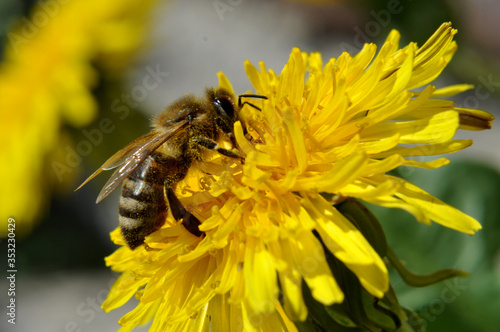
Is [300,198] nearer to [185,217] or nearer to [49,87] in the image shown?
[185,217]

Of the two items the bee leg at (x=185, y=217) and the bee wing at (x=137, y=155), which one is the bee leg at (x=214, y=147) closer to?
the bee wing at (x=137, y=155)

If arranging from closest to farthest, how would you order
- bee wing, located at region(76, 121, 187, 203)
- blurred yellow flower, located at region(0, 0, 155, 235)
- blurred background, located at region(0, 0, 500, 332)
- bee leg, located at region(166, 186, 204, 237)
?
bee leg, located at region(166, 186, 204, 237)
bee wing, located at region(76, 121, 187, 203)
blurred background, located at region(0, 0, 500, 332)
blurred yellow flower, located at region(0, 0, 155, 235)

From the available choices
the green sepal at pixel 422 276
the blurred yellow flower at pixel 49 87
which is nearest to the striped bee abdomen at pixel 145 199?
the green sepal at pixel 422 276

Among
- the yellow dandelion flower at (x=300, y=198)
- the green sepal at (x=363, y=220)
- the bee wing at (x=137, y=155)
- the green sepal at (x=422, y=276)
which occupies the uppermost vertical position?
the bee wing at (x=137, y=155)

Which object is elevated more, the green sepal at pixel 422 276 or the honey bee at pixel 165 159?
the honey bee at pixel 165 159

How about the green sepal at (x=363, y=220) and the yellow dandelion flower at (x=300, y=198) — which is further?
the green sepal at (x=363, y=220)

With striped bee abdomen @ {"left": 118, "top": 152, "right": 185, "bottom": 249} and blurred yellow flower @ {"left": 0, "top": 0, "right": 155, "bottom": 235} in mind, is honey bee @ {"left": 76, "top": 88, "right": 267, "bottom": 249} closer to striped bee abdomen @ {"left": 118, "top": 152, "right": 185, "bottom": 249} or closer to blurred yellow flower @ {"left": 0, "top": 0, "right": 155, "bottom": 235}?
striped bee abdomen @ {"left": 118, "top": 152, "right": 185, "bottom": 249}

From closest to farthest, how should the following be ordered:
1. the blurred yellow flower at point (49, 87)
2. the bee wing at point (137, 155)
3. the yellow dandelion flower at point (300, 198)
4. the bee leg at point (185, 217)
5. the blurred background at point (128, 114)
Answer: the yellow dandelion flower at point (300, 198), the bee leg at point (185, 217), the bee wing at point (137, 155), the blurred background at point (128, 114), the blurred yellow flower at point (49, 87)

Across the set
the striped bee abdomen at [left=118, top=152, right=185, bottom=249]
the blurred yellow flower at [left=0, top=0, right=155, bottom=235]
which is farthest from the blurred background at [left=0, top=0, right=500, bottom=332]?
the striped bee abdomen at [left=118, top=152, right=185, bottom=249]

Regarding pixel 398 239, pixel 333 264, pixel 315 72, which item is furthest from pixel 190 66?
pixel 333 264
